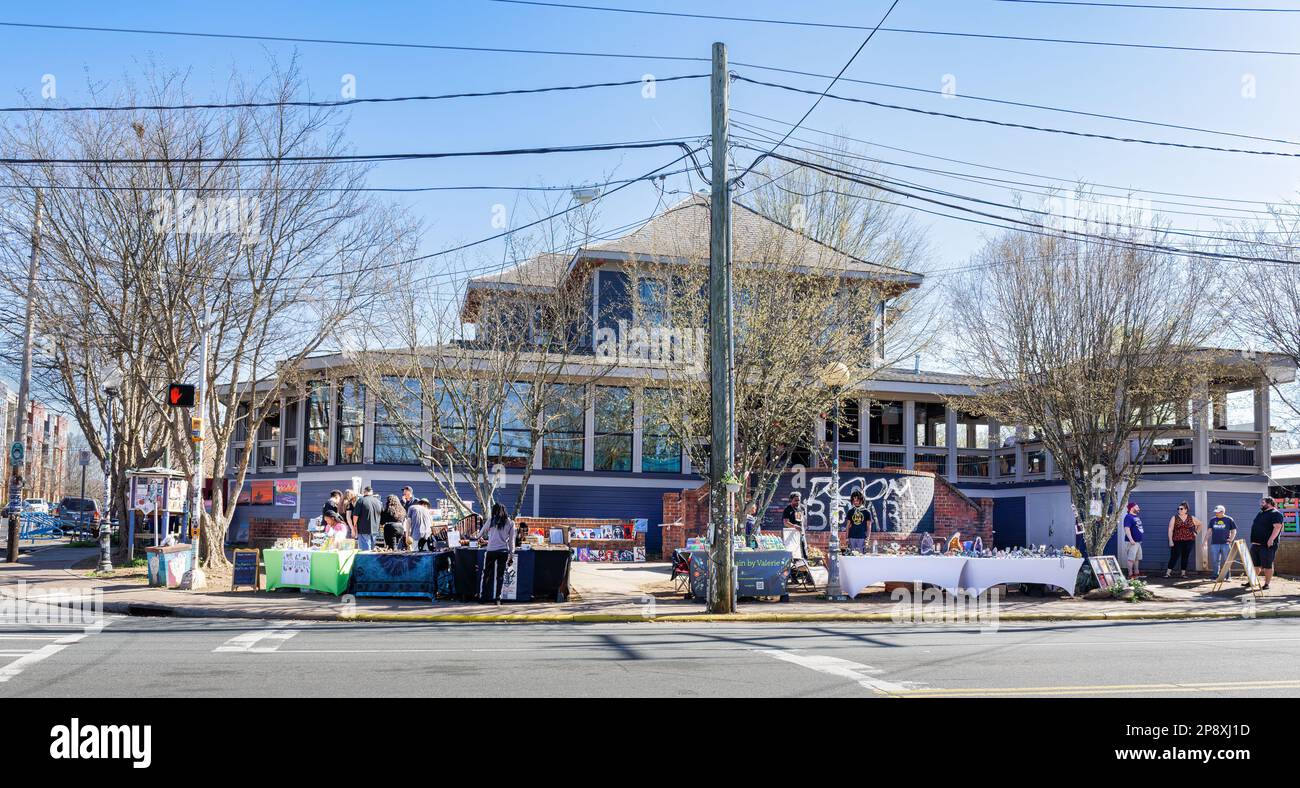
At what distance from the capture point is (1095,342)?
779 inches

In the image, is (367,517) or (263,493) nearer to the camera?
(367,517)

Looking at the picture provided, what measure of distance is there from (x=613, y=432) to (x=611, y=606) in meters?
13.1

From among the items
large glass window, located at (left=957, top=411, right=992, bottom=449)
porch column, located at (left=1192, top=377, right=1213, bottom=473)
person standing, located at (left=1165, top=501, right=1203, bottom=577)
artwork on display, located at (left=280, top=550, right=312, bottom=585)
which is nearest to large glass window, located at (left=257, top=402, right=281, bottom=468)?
artwork on display, located at (left=280, top=550, right=312, bottom=585)

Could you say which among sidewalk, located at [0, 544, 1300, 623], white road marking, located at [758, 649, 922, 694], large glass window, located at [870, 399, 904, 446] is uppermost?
large glass window, located at [870, 399, 904, 446]

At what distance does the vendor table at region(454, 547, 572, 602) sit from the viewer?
17.1m

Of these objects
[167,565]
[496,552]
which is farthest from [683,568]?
[167,565]

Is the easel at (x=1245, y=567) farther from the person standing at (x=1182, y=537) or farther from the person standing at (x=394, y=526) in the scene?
the person standing at (x=394, y=526)

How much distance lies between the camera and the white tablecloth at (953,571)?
18125 mm

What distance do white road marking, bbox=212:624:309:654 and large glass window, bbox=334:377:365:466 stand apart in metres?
15.4

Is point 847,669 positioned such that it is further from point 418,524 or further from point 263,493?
point 263,493

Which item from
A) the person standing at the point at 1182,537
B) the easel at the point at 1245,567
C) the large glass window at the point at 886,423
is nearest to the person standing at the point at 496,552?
the easel at the point at 1245,567

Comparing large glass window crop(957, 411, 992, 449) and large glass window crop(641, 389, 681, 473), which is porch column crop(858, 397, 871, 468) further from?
large glass window crop(957, 411, 992, 449)

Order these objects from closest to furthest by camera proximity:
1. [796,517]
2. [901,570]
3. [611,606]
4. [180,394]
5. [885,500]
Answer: [611,606] → [180,394] → [901,570] → [796,517] → [885,500]
